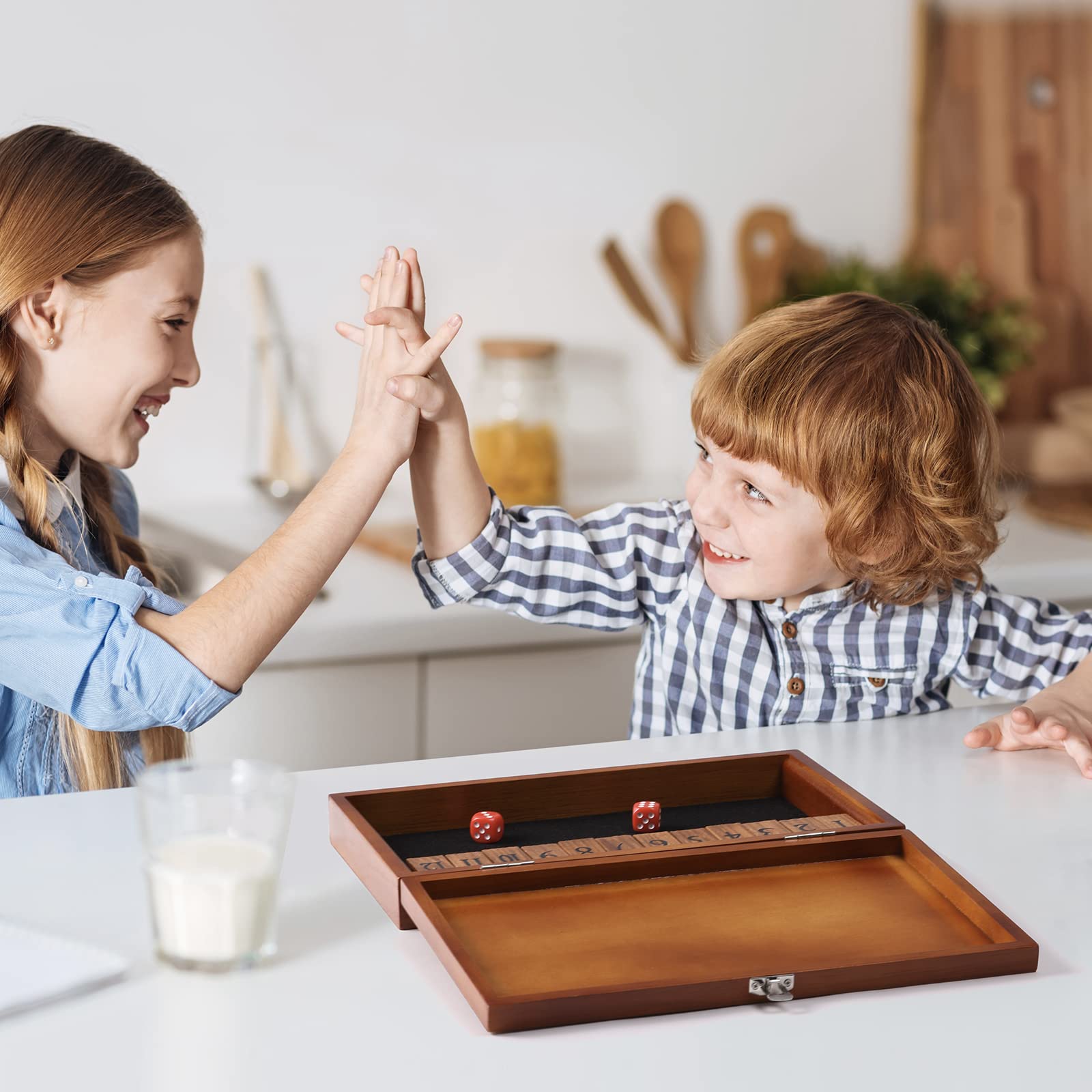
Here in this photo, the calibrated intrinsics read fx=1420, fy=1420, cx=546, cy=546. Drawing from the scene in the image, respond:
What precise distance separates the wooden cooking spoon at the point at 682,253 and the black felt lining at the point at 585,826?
1.53 m

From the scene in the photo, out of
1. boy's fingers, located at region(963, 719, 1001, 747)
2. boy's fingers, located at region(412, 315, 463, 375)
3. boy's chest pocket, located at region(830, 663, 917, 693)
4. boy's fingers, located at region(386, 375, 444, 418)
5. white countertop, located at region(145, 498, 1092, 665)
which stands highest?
boy's fingers, located at region(412, 315, 463, 375)

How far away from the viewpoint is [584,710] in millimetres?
1875

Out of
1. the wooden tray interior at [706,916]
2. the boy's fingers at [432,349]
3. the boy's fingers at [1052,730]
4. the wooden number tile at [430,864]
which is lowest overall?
the boy's fingers at [1052,730]

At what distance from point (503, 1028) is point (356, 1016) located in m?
0.07

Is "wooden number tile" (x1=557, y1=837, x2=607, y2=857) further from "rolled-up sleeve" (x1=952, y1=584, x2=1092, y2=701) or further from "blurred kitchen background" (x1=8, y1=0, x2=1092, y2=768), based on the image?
"blurred kitchen background" (x1=8, y1=0, x2=1092, y2=768)

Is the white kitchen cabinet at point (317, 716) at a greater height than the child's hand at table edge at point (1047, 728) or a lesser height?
lesser

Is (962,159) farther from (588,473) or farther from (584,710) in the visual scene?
(584,710)

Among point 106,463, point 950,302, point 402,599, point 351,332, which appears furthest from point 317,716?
point 950,302

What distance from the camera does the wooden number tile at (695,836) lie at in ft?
2.79

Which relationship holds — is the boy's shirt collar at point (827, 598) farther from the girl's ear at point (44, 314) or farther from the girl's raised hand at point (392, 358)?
the girl's ear at point (44, 314)

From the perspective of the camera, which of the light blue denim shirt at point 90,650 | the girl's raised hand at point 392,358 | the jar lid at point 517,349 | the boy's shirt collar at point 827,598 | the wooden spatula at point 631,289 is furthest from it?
the wooden spatula at point 631,289

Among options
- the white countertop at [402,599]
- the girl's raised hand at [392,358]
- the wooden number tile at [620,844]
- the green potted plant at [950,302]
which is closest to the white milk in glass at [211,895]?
the wooden number tile at [620,844]

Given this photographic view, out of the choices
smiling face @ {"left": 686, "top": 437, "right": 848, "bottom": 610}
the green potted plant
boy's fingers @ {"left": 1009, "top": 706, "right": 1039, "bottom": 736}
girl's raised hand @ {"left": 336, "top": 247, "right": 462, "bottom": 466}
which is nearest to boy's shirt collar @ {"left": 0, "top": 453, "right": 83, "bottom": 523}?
girl's raised hand @ {"left": 336, "top": 247, "right": 462, "bottom": 466}

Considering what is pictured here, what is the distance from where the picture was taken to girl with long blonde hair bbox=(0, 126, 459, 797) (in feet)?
3.41
